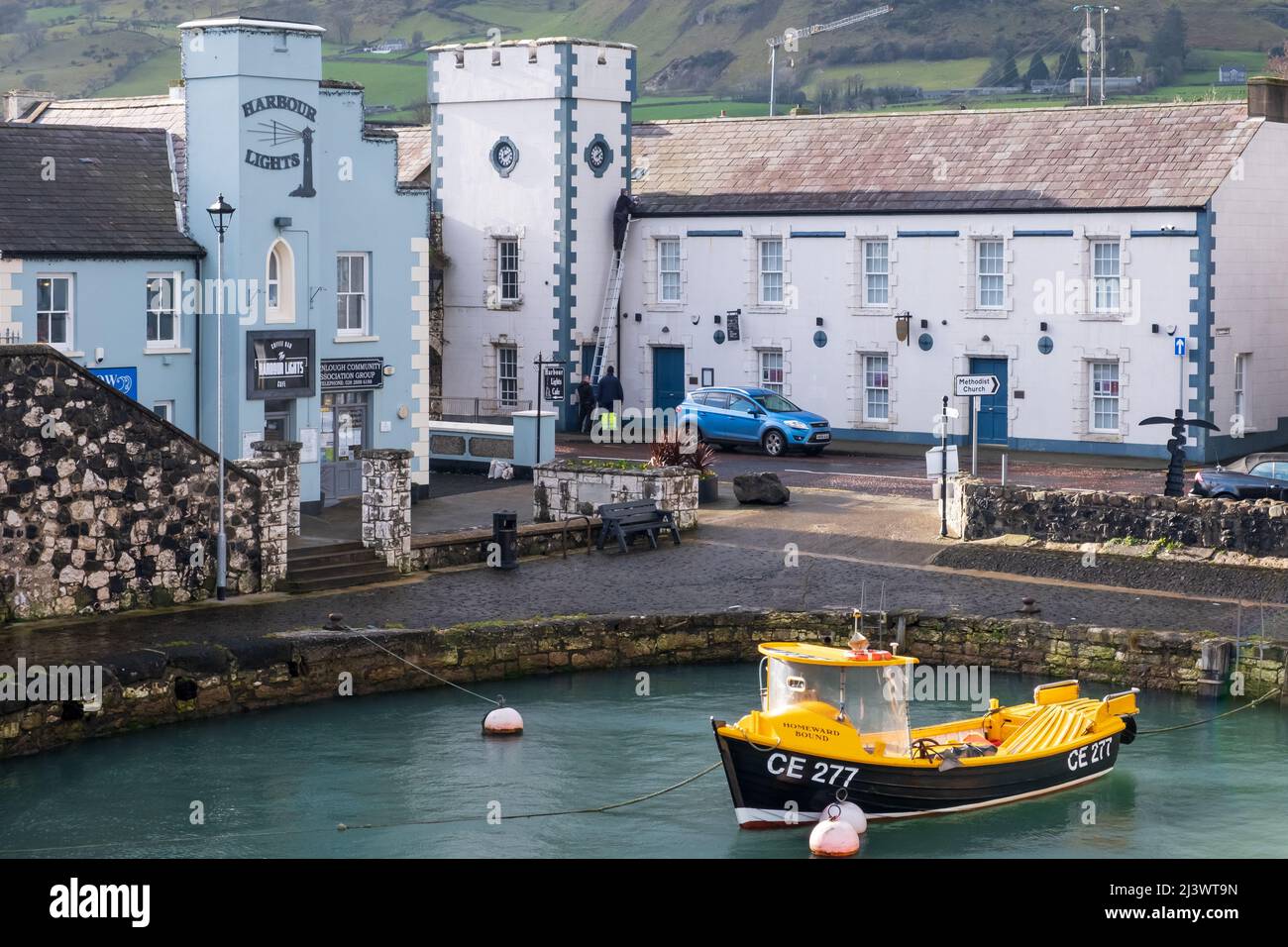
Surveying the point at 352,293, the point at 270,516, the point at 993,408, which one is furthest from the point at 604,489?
the point at 993,408

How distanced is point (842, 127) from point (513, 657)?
24328mm

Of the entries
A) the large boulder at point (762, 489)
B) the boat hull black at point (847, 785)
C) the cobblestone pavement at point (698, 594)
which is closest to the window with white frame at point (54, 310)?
the cobblestone pavement at point (698, 594)

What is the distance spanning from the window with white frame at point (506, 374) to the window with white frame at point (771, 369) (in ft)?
19.7

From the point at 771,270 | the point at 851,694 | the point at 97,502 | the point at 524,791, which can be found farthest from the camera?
the point at 771,270

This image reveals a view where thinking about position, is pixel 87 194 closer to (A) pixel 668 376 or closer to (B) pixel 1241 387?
(A) pixel 668 376

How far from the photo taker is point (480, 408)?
4809 centimetres

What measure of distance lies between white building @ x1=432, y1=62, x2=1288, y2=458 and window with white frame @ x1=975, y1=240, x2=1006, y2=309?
5cm

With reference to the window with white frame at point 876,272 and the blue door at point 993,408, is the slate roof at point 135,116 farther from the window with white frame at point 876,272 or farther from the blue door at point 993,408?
the blue door at point 993,408

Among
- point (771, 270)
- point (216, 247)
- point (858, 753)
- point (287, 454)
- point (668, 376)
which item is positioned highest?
point (771, 270)

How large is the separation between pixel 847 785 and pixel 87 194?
18.1 meters

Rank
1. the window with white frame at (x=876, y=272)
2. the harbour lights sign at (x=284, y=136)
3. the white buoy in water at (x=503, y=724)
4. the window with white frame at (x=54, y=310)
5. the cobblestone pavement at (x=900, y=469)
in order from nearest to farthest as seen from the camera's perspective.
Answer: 1. the white buoy in water at (x=503, y=724)
2. the window with white frame at (x=54, y=310)
3. the harbour lights sign at (x=284, y=136)
4. the cobblestone pavement at (x=900, y=469)
5. the window with white frame at (x=876, y=272)

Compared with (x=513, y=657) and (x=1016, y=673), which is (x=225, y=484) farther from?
(x=1016, y=673)

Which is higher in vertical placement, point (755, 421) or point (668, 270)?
point (668, 270)

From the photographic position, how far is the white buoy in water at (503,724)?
78.6ft
